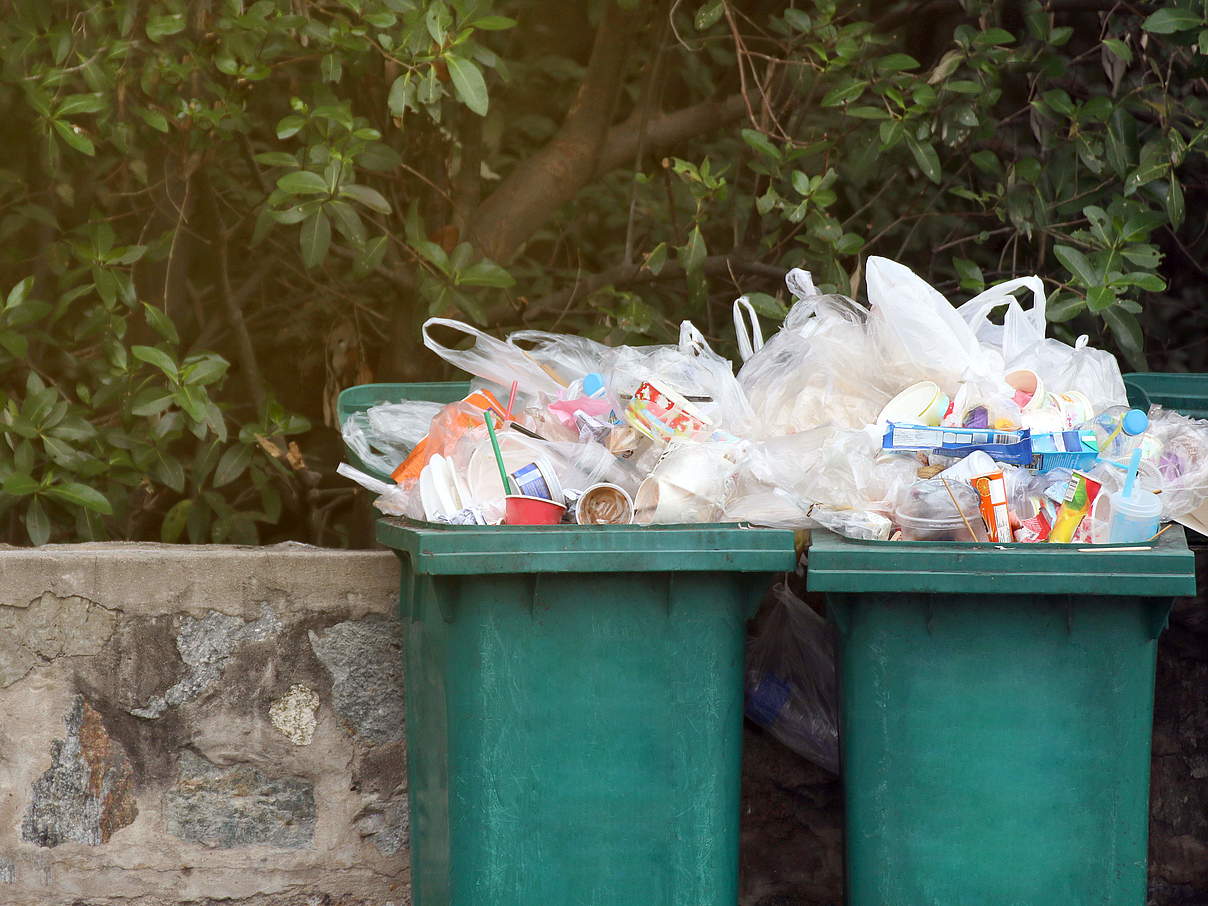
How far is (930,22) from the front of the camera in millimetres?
4379

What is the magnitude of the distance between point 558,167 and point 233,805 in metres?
2.25

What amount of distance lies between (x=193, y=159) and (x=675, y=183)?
1.56 meters

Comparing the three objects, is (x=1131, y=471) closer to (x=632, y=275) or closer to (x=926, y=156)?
(x=926, y=156)

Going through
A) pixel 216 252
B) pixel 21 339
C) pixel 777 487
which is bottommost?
pixel 777 487

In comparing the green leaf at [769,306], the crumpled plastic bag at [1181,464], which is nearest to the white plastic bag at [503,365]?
the green leaf at [769,306]

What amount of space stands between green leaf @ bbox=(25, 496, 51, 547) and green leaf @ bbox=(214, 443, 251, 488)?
0.48 m

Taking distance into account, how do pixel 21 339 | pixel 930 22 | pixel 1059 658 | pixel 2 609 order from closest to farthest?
pixel 1059 658
pixel 2 609
pixel 21 339
pixel 930 22

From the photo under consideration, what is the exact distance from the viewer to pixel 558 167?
Answer: 435 cm

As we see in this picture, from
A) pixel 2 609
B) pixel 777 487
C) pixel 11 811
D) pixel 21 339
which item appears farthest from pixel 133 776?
pixel 777 487

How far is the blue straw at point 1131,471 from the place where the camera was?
8.03 feet

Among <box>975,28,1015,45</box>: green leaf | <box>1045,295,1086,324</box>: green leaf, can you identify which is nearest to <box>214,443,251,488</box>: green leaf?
<box>1045,295,1086,324</box>: green leaf

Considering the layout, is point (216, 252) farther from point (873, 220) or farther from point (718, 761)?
point (718, 761)

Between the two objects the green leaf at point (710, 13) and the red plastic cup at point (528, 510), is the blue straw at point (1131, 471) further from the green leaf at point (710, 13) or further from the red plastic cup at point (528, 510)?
the green leaf at point (710, 13)

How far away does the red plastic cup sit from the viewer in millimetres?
2559
